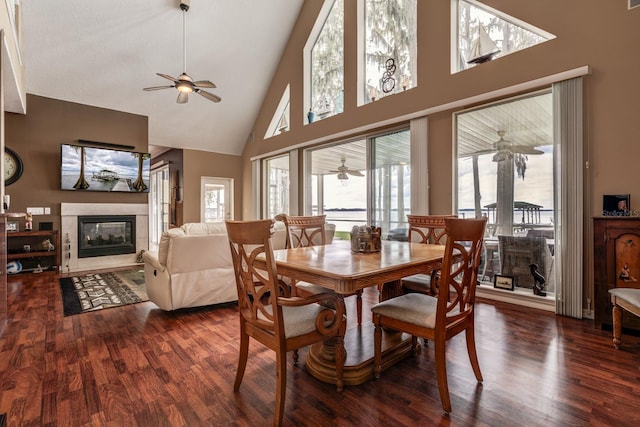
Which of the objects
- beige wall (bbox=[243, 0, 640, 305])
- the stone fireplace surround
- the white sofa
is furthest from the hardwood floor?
the stone fireplace surround

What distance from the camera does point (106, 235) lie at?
6254mm

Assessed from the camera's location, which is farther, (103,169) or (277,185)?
(277,185)

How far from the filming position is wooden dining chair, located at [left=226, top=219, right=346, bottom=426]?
1.54 metres

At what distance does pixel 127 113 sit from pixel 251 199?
10.8 feet

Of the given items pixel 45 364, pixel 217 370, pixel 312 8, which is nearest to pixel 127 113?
pixel 312 8

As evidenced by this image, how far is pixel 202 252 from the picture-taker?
10.6 feet

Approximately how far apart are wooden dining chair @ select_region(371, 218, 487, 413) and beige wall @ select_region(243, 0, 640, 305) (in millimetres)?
2069

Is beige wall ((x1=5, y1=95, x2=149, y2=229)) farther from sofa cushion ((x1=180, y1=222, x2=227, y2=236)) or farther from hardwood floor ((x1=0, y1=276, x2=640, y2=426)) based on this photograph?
sofa cushion ((x1=180, y1=222, x2=227, y2=236))

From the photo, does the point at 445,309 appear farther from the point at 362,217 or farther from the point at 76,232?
the point at 76,232

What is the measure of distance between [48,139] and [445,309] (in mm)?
7292

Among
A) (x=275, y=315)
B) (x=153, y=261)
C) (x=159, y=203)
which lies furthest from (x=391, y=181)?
(x=159, y=203)

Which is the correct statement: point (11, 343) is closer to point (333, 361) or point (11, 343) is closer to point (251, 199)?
point (333, 361)

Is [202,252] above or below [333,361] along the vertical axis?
above

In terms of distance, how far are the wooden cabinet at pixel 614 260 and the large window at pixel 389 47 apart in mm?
2955
